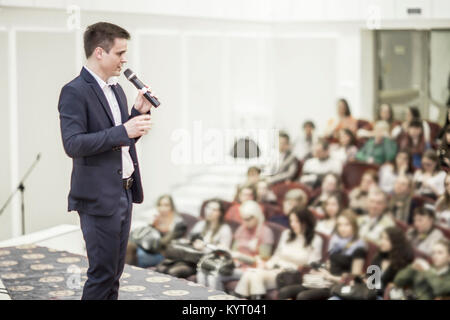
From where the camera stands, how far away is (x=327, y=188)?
4.75 m

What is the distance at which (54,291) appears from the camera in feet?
7.84

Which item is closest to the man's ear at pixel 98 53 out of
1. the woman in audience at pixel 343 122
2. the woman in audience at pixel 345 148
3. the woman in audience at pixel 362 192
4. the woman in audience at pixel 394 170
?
the woman in audience at pixel 362 192

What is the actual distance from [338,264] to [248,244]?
658 mm

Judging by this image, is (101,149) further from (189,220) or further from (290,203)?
(290,203)

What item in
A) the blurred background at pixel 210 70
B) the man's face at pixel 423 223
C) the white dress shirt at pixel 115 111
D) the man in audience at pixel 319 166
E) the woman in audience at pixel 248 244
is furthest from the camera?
the man in audience at pixel 319 166

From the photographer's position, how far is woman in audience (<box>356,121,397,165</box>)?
5105mm

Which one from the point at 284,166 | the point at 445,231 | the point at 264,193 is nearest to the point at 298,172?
the point at 284,166

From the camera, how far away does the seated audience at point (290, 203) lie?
456 centimetres

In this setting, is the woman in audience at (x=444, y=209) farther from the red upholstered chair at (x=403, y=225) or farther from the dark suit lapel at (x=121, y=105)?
the dark suit lapel at (x=121, y=105)

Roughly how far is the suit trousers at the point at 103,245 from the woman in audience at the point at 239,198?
8.95 feet
